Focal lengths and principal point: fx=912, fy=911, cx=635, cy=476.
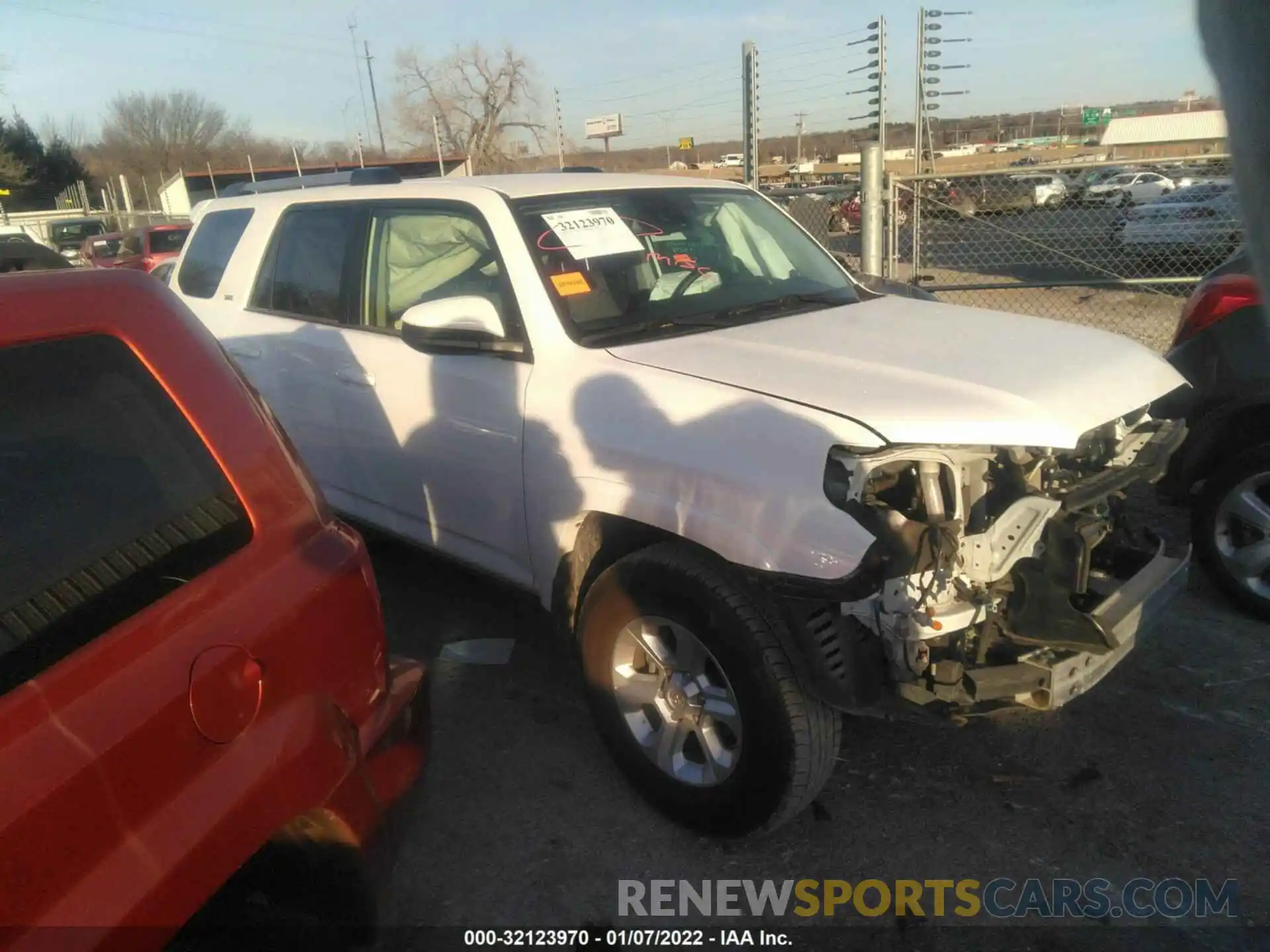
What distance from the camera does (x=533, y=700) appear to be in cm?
351

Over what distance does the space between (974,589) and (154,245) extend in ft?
56.8

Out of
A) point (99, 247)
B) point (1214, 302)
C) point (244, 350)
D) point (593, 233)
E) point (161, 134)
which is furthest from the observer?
point (161, 134)

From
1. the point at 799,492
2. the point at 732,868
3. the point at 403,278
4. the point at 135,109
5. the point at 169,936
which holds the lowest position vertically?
the point at 732,868

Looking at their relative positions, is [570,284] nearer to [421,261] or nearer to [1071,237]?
[421,261]

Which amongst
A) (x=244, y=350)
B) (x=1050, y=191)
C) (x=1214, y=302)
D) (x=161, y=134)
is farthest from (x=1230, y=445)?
(x=161, y=134)

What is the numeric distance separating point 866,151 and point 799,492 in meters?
5.54

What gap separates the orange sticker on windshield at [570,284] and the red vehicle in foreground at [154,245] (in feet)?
49.2

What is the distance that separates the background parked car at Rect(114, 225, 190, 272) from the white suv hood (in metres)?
15.6

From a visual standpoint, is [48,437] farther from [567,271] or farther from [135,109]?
[135,109]

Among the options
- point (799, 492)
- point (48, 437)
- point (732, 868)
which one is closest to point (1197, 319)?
point (799, 492)

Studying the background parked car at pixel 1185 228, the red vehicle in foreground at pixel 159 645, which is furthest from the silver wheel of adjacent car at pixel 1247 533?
the background parked car at pixel 1185 228

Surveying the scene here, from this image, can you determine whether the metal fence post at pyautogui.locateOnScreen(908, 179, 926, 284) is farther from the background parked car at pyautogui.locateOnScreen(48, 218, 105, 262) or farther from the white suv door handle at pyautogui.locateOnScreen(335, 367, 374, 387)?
the background parked car at pyautogui.locateOnScreen(48, 218, 105, 262)

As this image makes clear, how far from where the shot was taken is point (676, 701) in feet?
8.93

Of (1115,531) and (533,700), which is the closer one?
(1115,531)
